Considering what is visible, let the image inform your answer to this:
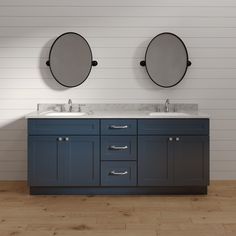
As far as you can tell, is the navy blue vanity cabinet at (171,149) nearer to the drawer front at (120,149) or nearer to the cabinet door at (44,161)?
the drawer front at (120,149)

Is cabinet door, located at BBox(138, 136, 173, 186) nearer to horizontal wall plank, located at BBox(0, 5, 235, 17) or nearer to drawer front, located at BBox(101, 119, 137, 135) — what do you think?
drawer front, located at BBox(101, 119, 137, 135)

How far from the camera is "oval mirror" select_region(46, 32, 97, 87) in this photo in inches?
169

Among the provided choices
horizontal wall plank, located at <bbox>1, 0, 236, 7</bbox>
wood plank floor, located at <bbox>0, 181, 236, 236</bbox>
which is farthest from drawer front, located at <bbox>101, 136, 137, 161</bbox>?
horizontal wall plank, located at <bbox>1, 0, 236, 7</bbox>

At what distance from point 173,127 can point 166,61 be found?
0.83m

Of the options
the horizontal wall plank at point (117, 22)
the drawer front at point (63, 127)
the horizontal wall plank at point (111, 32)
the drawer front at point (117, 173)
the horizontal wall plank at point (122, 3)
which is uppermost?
the horizontal wall plank at point (122, 3)

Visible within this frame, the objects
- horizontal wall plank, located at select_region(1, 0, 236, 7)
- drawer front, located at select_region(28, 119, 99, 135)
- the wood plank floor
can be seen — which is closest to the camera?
the wood plank floor

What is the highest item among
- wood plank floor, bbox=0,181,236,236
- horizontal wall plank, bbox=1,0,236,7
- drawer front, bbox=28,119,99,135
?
horizontal wall plank, bbox=1,0,236,7

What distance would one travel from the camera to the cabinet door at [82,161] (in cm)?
383

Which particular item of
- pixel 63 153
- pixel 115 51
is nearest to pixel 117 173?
pixel 63 153

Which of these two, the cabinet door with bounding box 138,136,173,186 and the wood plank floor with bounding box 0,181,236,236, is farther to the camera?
the cabinet door with bounding box 138,136,173,186

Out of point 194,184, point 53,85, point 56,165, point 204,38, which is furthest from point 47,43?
point 194,184

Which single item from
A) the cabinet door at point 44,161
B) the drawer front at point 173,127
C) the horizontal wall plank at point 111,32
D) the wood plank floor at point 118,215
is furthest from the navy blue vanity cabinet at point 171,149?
the horizontal wall plank at point 111,32

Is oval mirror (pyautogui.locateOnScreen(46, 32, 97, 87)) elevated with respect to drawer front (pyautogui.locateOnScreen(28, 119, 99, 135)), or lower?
elevated

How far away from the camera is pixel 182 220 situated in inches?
125
